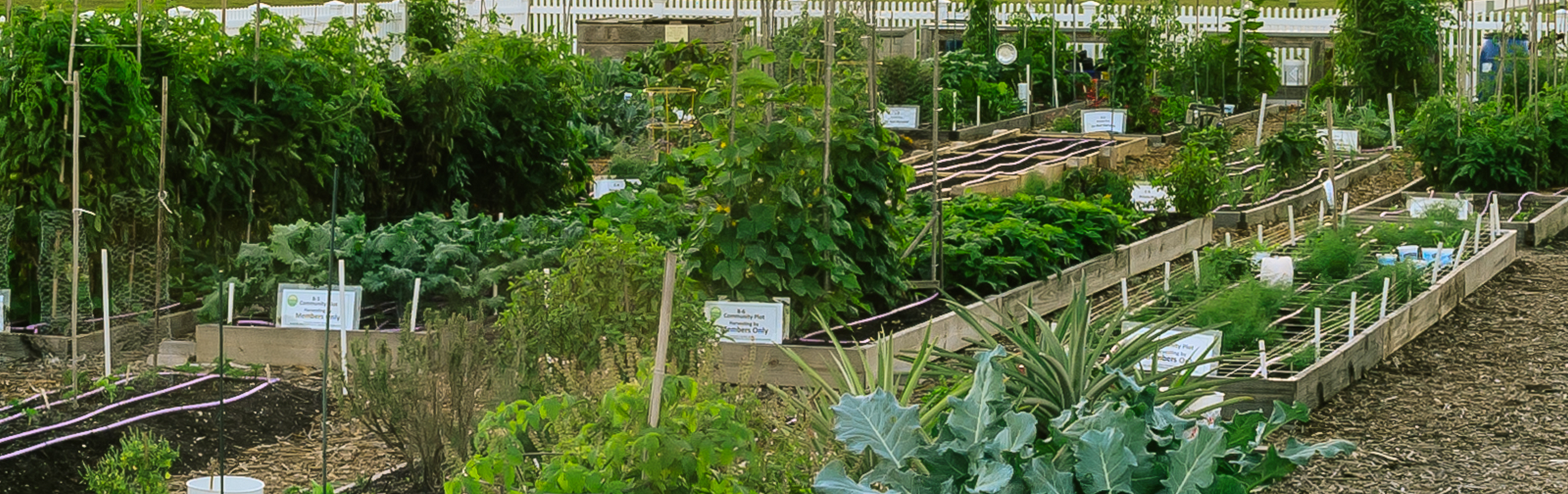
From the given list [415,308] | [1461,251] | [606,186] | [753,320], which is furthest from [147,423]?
[1461,251]

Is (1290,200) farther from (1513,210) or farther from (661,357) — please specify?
(661,357)

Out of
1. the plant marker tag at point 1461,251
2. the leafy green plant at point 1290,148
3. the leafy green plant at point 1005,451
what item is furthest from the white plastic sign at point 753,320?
the leafy green plant at point 1290,148

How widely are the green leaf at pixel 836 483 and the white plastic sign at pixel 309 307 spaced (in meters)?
3.64

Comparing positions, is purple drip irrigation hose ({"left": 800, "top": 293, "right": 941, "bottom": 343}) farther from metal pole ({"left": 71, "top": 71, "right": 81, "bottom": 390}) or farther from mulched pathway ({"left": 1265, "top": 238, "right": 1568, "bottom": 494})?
metal pole ({"left": 71, "top": 71, "right": 81, "bottom": 390})

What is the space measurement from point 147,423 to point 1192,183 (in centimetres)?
601

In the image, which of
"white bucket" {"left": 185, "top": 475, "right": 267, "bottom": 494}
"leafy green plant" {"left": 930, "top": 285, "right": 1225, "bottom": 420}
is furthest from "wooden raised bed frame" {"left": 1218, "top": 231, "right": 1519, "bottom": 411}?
"white bucket" {"left": 185, "top": 475, "right": 267, "bottom": 494}

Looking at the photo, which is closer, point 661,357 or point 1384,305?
point 661,357

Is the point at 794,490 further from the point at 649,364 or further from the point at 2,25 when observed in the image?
the point at 2,25

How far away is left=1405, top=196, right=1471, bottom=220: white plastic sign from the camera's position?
362 inches

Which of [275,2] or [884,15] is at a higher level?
[275,2]

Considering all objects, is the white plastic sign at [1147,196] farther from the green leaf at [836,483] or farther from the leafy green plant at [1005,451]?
the green leaf at [836,483]

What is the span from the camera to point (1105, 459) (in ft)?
10.8

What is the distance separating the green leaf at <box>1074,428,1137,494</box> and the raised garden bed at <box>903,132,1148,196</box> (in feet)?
22.7

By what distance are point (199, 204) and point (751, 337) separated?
8.72ft
